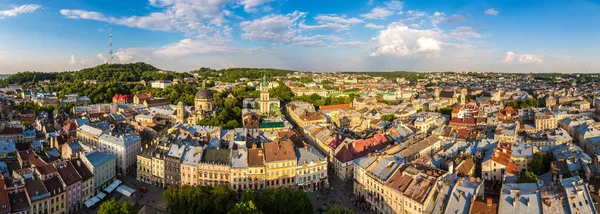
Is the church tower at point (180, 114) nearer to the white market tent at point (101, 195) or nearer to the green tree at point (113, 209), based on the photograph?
the white market tent at point (101, 195)

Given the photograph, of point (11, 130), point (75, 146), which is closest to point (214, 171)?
point (75, 146)

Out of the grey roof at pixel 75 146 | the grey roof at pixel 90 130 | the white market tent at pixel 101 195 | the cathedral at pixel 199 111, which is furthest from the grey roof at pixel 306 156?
the cathedral at pixel 199 111

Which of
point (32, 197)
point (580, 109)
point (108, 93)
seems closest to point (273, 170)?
point (32, 197)

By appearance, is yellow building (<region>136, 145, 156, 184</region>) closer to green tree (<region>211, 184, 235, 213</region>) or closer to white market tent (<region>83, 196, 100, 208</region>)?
white market tent (<region>83, 196, 100, 208</region>)

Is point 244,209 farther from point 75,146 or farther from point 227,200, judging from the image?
point 75,146

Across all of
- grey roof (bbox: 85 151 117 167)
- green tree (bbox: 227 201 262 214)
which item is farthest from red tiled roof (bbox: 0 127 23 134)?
green tree (bbox: 227 201 262 214)

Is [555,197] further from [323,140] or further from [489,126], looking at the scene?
[489,126]
